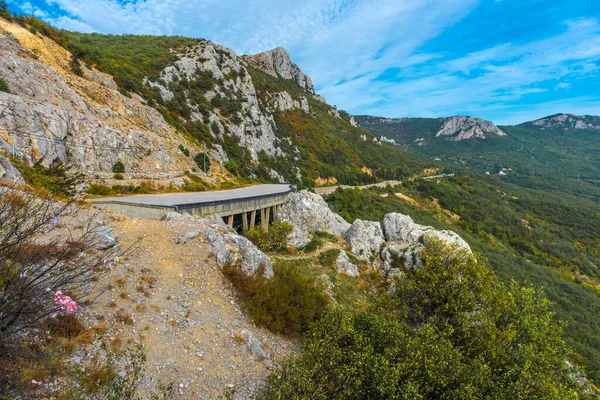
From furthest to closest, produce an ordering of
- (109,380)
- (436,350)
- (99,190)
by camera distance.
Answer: (99,190) < (436,350) < (109,380)

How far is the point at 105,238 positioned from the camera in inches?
425

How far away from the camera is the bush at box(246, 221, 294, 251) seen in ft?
74.4

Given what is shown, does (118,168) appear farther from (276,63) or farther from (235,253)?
(276,63)

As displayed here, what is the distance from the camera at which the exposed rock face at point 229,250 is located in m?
12.5

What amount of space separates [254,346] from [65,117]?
27146mm

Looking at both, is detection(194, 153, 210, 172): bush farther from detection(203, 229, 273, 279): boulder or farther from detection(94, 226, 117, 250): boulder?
detection(94, 226, 117, 250): boulder

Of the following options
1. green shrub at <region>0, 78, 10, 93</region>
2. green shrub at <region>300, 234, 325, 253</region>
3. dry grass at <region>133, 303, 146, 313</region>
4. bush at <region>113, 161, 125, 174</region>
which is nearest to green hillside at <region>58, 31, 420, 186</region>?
green shrub at <region>0, 78, 10, 93</region>

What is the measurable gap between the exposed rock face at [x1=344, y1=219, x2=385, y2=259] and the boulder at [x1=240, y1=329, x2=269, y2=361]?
17425 millimetres

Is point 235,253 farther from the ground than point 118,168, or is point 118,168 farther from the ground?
point 118,168

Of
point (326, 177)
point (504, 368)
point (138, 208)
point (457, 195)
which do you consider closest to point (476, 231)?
point (457, 195)

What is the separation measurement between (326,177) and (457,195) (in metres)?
41.6

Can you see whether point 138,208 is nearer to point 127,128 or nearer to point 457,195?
point 127,128

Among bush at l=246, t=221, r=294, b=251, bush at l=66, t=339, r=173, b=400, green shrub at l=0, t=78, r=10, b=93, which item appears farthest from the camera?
bush at l=246, t=221, r=294, b=251

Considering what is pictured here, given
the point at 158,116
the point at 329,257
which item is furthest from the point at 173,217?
the point at 158,116
